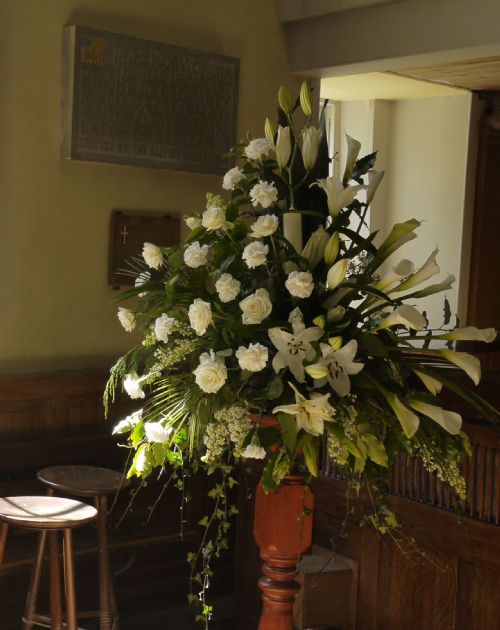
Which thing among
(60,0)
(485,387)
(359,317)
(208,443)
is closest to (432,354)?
(359,317)

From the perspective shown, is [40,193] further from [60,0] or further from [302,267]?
[302,267]

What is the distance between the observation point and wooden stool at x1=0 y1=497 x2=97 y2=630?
3010 mm

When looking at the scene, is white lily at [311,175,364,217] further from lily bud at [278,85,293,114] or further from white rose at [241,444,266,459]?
white rose at [241,444,266,459]

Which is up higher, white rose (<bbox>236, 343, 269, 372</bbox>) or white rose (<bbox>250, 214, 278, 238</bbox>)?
white rose (<bbox>250, 214, 278, 238</bbox>)

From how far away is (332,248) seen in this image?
6.89 feet

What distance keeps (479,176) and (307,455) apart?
178 inches

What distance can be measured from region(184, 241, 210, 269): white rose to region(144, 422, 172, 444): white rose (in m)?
0.36

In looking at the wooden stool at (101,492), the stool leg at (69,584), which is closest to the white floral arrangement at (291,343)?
the stool leg at (69,584)

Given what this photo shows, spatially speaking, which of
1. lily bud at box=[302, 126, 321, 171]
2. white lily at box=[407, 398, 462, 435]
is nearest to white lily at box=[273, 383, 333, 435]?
white lily at box=[407, 398, 462, 435]

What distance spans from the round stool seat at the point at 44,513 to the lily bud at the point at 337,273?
139cm

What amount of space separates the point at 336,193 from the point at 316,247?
13 cm

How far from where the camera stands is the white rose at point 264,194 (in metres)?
2.13

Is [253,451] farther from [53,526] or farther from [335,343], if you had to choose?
[53,526]

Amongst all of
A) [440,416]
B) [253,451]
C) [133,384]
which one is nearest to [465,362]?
[440,416]
